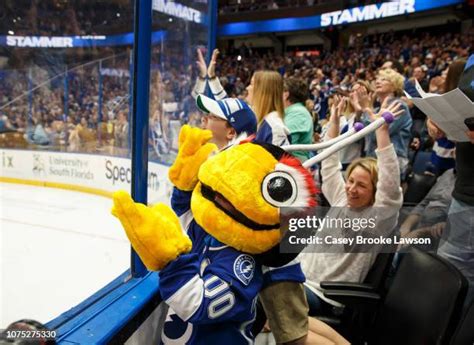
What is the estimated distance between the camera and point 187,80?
9.03 ft

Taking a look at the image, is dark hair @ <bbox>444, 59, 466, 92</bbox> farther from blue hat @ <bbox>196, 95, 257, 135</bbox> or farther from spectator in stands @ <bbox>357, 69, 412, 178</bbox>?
spectator in stands @ <bbox>357, 69, 412, 178</bbox>

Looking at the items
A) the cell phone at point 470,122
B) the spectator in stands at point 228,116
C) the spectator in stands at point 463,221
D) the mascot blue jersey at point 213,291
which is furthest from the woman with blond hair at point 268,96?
the mascot blue jersey at point 213,291

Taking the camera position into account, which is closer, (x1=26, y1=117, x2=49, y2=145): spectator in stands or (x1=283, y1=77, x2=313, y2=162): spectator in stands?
(x1=283, y1=77, x2=313, y2=162): spectator in stands

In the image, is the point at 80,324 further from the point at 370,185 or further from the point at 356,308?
the point at 370,185

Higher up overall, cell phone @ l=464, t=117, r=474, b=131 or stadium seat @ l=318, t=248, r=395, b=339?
cell phone @ l=464, t=117, r=474, b=131

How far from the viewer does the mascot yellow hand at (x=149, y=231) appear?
2.40ft

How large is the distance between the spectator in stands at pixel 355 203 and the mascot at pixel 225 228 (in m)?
0.49

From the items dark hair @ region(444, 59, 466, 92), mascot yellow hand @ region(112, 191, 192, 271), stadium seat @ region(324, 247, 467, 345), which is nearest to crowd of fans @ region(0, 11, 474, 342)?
dark hair @ region(444, 59, 466, 92)

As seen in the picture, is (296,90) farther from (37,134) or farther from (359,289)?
(37,134)

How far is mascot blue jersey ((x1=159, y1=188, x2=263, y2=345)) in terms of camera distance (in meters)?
0.77

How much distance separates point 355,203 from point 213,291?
77 centimetres

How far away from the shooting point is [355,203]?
4.63 feet

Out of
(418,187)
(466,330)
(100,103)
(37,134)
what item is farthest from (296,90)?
(37,134)

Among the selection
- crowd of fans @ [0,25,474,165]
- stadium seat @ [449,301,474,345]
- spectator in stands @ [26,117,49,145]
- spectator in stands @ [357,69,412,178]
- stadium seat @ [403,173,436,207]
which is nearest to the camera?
stadium seat @ [449,301,474,345]
